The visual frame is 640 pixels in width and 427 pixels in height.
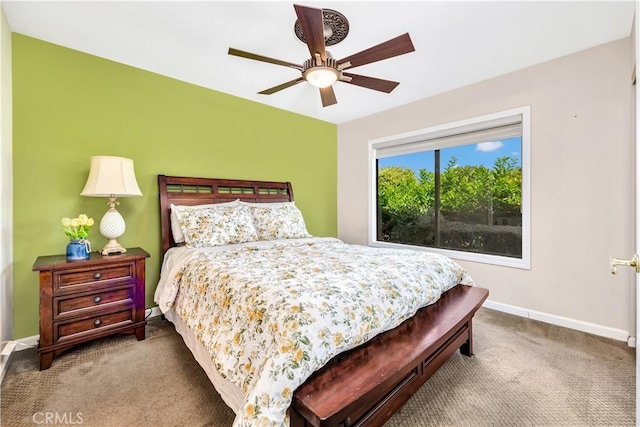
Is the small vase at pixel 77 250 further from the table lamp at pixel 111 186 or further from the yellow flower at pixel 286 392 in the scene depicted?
the yellow flower at pixel 286 392

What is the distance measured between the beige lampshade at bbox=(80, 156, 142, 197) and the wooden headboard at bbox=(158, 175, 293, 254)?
21.3 inches

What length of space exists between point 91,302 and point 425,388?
249 cm

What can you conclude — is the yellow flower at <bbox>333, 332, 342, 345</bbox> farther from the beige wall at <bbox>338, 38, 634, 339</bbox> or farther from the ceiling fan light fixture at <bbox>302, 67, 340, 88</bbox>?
the beige wall at <bbox>338, 38, 634, 339</bbox>

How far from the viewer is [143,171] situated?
9.45 ft

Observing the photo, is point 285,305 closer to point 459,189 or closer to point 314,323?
point 314,323

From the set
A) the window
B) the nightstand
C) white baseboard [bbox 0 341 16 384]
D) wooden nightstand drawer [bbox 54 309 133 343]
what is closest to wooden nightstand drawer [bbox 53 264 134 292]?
the nightstand

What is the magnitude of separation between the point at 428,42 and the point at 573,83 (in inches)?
55.7

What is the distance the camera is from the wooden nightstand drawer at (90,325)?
2.06 meters

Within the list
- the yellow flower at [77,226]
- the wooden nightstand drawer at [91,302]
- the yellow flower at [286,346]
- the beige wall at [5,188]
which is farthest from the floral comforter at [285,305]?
the beige wall at [5,188]

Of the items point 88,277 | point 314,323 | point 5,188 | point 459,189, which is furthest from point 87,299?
point 459,189

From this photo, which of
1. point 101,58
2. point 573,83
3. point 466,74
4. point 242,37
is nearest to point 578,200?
point 573,83

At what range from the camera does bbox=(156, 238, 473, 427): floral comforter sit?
3.72ft

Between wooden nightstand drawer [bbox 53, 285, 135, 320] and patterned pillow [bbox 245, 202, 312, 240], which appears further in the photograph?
patterned pillow [bbox 245, 202, 312, 240]

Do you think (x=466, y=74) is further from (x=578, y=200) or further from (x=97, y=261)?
(x=97, y=261)
